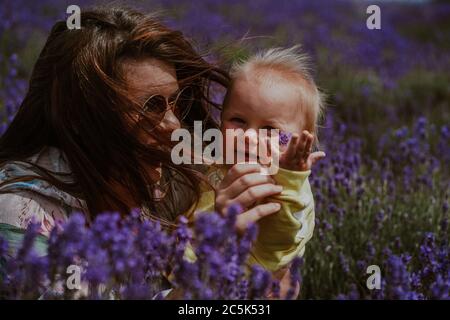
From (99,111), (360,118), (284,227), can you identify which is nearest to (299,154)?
(284,227)

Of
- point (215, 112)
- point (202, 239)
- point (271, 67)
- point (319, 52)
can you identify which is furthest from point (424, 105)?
point (202, 239)

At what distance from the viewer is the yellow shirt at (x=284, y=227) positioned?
2.10 m

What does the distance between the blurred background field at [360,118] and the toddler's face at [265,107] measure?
15.0 inches

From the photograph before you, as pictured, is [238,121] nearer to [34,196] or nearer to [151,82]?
[151,82]

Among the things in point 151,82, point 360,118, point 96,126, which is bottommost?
point 96,126

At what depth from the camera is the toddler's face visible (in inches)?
91.9

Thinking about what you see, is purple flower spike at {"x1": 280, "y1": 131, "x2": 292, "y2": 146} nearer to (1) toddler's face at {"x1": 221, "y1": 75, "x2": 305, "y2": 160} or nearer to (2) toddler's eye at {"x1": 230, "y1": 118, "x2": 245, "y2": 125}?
(1) toddler's face at {"x1": 221, "y1": 75, "x2": 305, "y2": 160}

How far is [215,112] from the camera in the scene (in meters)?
3.20

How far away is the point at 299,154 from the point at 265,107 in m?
0.37

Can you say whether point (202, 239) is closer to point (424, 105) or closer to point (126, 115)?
point (126, 115)

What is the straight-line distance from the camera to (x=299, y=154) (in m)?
2.00

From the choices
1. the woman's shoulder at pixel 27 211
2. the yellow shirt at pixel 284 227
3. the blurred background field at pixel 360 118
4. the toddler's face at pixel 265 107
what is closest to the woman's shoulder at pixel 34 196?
the woman's shoulder at pixel 27 211

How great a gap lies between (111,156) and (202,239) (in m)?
0.73

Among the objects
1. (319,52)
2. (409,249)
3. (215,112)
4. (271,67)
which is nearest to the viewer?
(271,67)
